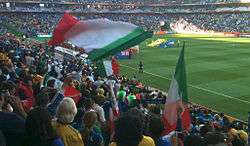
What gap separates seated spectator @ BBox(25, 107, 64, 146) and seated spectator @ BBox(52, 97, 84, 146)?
48cm

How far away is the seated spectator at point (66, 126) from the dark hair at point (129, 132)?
0.91 m

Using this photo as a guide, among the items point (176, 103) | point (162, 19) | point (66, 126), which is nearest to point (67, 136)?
point (66, 126)

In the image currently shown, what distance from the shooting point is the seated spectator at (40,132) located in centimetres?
464

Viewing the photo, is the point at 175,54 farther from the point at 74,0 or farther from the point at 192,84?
the point at 74,0

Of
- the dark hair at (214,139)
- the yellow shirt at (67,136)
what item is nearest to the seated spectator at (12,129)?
the yellow shirt at (67,136)

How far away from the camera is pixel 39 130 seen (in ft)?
15.3

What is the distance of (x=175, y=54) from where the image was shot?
147 feet

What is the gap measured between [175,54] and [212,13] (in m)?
53.1

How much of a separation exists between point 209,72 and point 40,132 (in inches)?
1156

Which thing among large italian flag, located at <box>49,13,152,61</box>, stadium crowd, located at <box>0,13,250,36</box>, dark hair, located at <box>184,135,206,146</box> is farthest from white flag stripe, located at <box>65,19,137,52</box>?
stadium crowd, located at <box>0,13,250,36</box>

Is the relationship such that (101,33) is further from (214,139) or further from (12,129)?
(12,129)

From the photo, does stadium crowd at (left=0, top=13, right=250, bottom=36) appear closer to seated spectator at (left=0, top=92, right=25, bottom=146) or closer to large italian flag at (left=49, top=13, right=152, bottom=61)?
large italian flag at (left=49, top=13, right=152, bottom=61)

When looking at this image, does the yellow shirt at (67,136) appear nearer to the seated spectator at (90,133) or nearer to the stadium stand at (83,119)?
the stadium stand at (83,119)

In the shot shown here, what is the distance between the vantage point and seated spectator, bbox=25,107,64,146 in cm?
464
